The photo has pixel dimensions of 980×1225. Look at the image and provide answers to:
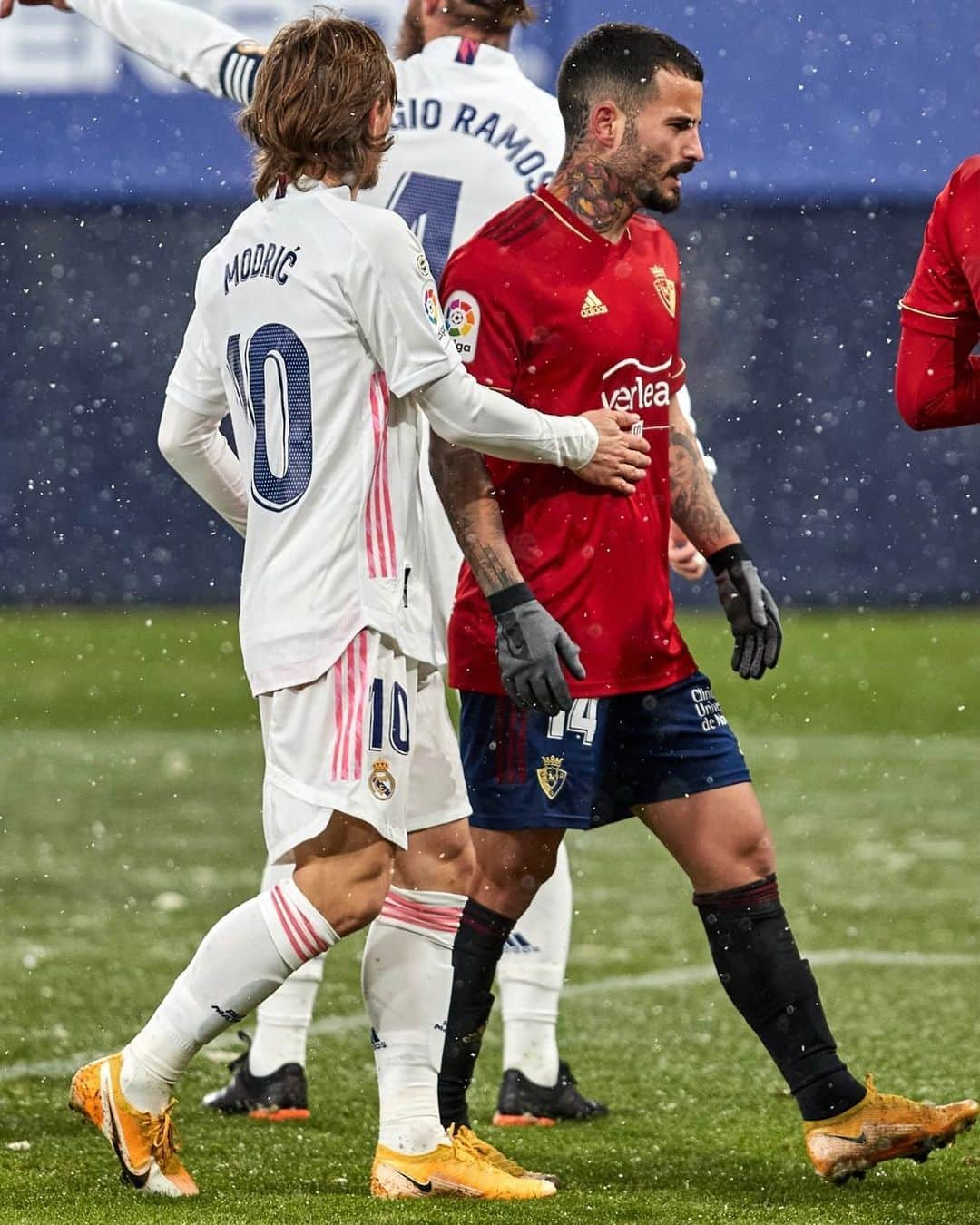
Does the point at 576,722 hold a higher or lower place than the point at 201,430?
lower

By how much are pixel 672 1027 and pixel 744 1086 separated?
68 cm

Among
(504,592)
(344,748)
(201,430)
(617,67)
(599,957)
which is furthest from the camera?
(599,957)

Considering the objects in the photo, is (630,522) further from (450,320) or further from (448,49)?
(448,49)

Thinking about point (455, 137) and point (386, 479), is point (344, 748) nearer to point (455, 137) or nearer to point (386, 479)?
point (386, 479)

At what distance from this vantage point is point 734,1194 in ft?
12.9

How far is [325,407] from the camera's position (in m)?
3.65

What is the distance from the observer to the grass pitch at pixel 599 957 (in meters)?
3.98

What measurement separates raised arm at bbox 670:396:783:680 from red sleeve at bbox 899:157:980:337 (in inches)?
19.6

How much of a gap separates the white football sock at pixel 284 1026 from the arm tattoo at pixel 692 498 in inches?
52.3

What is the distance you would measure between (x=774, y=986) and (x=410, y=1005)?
2.24ft

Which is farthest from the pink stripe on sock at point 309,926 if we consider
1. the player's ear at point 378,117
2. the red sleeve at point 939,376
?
the red sleeve at point 939,376

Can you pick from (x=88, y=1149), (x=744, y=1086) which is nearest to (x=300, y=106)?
(x=88, y=1149)

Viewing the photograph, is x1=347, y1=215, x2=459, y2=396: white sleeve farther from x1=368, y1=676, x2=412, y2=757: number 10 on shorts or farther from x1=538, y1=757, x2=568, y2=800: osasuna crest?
x1=538, y1=757, x2=568, y2=800: osasuna crest

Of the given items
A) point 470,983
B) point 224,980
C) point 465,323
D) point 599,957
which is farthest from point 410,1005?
point 599,957
